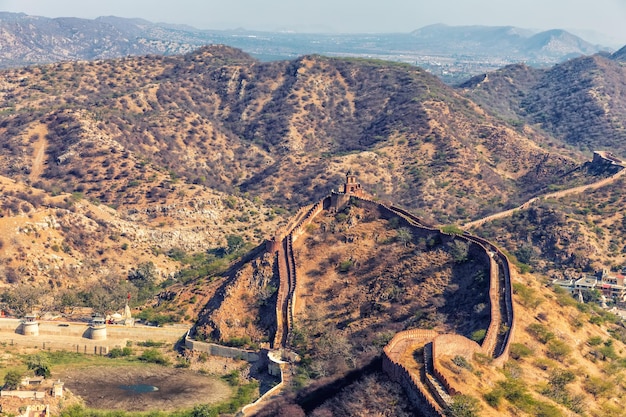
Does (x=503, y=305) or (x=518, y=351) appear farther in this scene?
(x=503, y=305)

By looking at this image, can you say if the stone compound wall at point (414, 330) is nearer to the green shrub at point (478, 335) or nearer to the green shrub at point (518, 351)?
the green shrub at point (478, 335)

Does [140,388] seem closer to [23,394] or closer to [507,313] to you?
[23,394]

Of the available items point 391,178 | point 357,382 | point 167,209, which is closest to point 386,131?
point 391,178

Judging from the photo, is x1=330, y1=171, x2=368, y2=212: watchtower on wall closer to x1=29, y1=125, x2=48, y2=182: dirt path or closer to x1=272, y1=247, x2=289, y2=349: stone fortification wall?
x1=272, y1=247, x2=289, y2=349: stone fortification wall

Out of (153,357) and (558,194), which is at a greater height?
(558,194)

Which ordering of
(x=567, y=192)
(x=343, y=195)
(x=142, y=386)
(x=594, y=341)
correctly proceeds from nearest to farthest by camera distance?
(x=594, y=341)
(x=142, y=386)
(x=343, y=195)
(x=567, y=192)

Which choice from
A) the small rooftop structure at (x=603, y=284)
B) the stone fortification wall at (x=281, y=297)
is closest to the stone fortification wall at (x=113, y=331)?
the stone fortification wall at (x=281, y=297)

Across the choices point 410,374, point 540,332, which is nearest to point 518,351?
point 540,332

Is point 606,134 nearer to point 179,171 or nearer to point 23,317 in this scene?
point 179,171

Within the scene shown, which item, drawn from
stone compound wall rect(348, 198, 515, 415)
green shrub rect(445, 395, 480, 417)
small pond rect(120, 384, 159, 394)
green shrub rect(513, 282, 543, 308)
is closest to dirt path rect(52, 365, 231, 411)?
small pond rect(120, 384, 159, 394)
